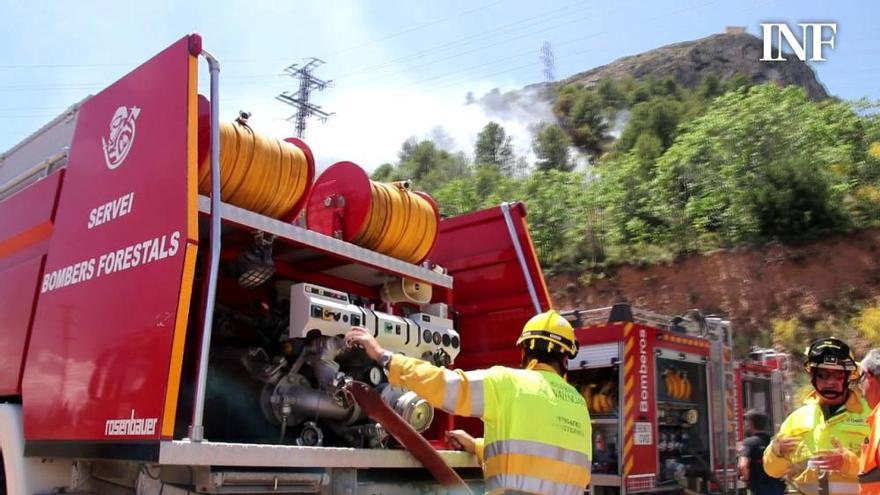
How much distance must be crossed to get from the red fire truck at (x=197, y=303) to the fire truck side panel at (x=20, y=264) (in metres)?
0.02

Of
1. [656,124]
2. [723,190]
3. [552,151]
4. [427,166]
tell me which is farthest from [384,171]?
[723,190]

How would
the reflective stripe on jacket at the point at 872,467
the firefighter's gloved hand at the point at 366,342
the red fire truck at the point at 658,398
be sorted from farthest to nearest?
the red fire truck at the point at 658,398
the firefighter's gloved hand at the point at 366,342
the reflective stripe on jacket at the point at 872,467

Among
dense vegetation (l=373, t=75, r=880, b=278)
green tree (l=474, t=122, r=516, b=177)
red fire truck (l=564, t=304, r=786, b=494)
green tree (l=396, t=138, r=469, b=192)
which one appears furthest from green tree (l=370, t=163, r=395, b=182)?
red fire truck (l=564, t=304, r=786, b=494)

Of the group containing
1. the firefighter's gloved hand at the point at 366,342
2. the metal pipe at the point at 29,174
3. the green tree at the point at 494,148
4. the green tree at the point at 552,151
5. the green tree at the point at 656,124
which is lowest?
the firefighter's gloved hand at the point at 366,342

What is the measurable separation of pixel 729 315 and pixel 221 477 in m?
24.4

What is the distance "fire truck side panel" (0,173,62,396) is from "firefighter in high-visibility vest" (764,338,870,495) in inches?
153

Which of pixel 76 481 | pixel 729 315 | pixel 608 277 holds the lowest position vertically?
pixel 76 481

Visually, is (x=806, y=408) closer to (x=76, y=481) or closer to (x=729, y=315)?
(x=76, y=481)

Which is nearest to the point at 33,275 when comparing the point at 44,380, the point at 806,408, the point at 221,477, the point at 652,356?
the point at 44,380

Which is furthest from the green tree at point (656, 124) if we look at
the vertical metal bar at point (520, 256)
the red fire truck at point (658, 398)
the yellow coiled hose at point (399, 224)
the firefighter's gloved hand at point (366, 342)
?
the firefighter's gloved hand at point (366, 342)

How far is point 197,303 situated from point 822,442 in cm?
318

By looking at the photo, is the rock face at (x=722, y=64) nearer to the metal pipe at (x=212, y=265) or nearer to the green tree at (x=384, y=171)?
the green tree at (x=384, y=171)

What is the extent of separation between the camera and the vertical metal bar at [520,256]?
5.63m

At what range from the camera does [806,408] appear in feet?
13.8
